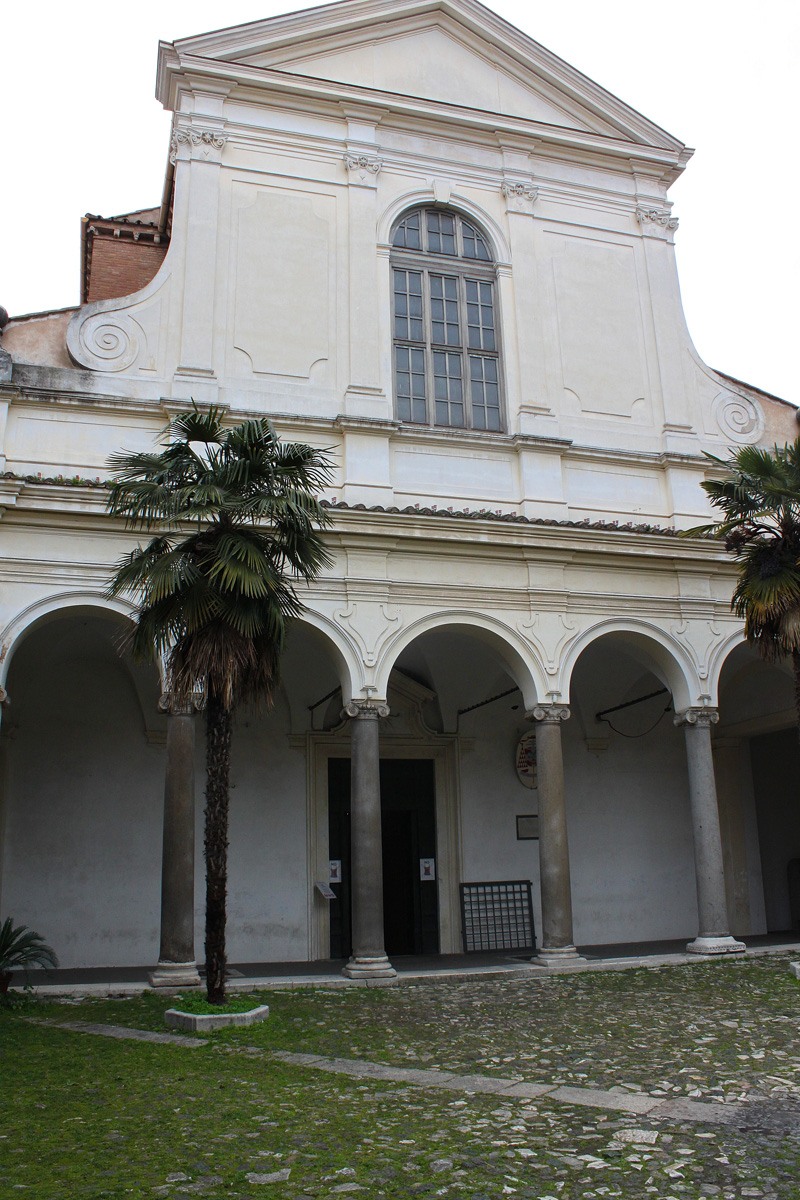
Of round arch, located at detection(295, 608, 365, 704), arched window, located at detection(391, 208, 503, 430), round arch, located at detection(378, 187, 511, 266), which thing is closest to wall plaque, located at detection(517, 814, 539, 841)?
round arch, located at detection(295, 608, 365, 704)

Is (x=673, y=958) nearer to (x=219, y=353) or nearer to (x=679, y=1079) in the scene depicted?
(x=679, y=1079)

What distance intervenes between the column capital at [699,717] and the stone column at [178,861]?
23.0 feet

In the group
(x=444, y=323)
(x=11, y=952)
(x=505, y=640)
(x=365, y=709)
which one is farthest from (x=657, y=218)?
(x=11, y=952)

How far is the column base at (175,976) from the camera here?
35.5 feet

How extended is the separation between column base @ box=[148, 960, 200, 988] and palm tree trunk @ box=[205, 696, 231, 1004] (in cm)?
182

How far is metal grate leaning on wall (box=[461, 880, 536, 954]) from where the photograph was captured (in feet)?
51.9

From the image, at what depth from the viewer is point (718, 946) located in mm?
13375

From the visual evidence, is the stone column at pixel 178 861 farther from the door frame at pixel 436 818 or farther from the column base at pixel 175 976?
the door frame at pixel 436 818

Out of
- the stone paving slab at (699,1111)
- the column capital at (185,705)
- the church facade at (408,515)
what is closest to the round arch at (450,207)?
the church facade at (408,515)

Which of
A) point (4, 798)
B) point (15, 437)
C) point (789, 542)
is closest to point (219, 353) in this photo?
point (15, 437)

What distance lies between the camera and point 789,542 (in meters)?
11.9

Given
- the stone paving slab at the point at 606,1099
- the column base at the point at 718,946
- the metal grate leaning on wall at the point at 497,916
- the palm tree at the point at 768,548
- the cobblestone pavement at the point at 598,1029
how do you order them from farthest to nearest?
the metal grate leaning on wall at the point at 497,916, the column base at the point at 718,946, the palm tree at the point at 768,548, the cobblestone pavement at the point at 598,1029, the stone paving slab at the point at 606,1099

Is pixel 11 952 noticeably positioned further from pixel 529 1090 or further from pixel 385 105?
pixel 385 105

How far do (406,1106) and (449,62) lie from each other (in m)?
16.1
